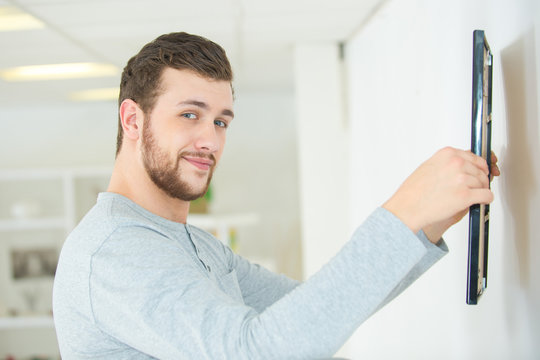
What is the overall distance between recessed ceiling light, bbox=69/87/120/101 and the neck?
3.08 meters

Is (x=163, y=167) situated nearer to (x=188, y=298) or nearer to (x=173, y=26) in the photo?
(x=188, y=298)

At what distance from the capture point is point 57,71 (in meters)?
3.30

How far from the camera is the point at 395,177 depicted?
2.01 m

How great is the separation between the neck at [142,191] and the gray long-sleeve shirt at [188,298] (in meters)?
0.08

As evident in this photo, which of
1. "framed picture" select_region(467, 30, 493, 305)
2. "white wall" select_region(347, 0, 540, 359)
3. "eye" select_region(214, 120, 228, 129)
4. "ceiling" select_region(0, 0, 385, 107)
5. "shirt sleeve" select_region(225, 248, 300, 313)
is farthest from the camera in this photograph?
"ceiling" select_region(0, 0, 385, 107)

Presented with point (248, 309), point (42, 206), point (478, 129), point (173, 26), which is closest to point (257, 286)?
point (248, 309)

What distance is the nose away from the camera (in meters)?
1.08

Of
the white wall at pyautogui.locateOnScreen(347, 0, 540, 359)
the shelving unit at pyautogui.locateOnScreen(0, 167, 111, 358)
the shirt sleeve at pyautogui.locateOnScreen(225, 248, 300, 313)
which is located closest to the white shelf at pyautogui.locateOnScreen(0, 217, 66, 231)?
the shelving unit at pyautogui.locateOnScreen(0, 167, 111, 358)

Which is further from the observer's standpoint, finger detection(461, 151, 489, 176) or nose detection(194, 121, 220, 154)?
nose detection(194, 121, 220, 154)

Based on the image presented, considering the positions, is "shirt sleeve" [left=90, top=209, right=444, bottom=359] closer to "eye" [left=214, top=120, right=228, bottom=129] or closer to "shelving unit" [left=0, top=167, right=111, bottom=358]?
"eye" [left=214, top=120, right=228, bottom=129]

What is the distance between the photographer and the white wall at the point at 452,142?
1052mm

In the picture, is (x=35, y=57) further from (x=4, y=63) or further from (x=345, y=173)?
(x=345, y=173)

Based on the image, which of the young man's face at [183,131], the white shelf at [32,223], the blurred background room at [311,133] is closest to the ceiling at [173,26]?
the blurred background room at [311,133]

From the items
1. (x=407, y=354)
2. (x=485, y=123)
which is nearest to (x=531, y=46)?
(x=485, y=123)
